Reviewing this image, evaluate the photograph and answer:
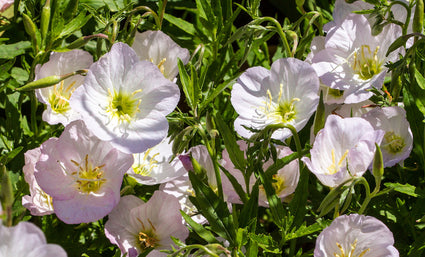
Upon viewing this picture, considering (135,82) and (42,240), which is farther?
(135,82)

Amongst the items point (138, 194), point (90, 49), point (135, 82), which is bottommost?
point (138, 194)

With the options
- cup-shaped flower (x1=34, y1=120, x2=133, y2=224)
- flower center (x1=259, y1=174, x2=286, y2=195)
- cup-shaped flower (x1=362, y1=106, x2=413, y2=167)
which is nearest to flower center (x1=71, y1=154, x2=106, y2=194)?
cup-shaped flower (x1=34, y1=120, x2=133, y2=224)

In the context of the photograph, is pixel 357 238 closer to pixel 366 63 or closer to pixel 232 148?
pixel 232 148

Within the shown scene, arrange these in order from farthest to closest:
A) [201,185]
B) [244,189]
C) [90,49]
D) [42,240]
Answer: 1. [90,49]
2. [244,189]
3. [201,185]
4. [42,240]

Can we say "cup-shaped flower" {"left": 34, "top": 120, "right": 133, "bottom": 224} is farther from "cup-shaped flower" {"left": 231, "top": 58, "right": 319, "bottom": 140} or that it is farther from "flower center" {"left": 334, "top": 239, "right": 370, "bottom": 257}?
"flower center" {"left": 334, "top": 239, "right": 370, "bottom": 257}

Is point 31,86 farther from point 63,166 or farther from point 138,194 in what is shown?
point 138,194

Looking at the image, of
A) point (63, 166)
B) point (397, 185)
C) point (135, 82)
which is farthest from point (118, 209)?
point (397, 185)
